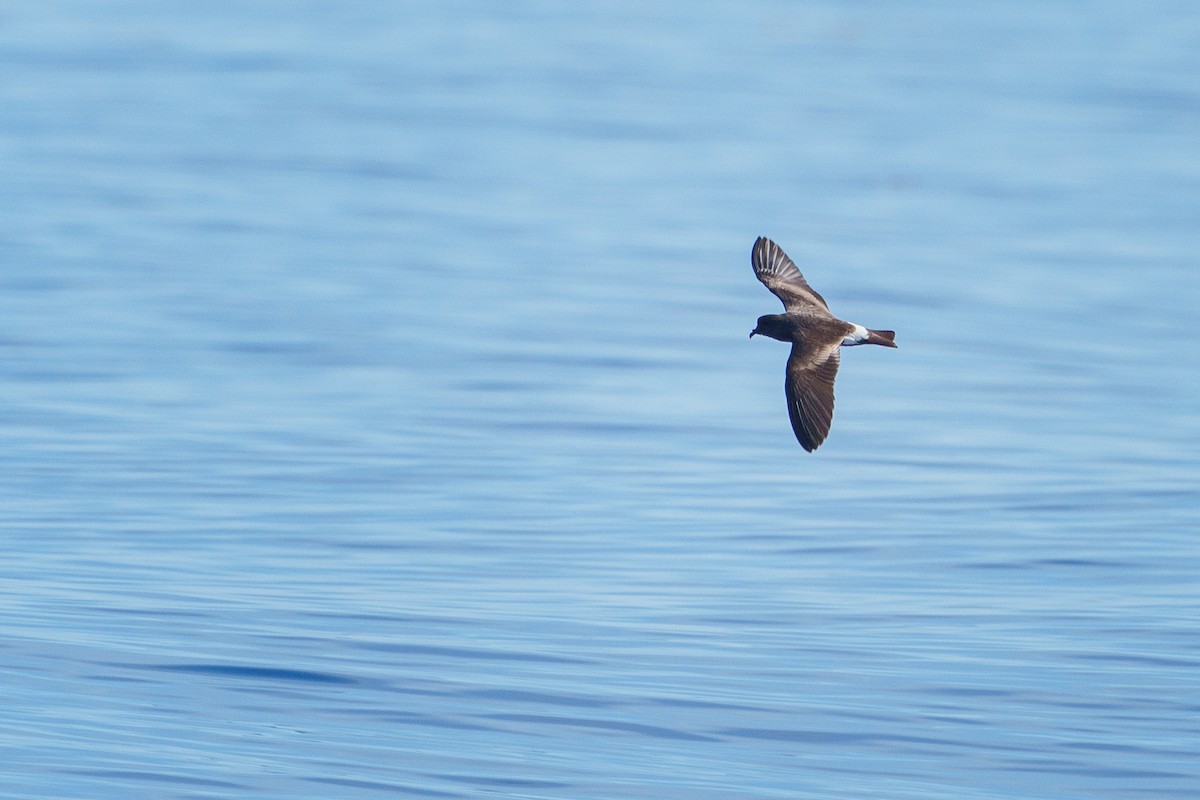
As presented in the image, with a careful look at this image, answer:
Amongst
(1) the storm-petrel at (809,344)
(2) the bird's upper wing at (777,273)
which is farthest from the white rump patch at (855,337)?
(2) the bird's upper wing at (777,273)

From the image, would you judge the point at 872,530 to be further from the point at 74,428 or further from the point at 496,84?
the point at 496,84

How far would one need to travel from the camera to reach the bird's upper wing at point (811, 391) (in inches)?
314

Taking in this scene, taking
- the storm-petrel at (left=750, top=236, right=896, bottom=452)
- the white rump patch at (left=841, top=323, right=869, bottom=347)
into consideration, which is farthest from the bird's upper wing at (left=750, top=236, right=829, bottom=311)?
the white rump patch at (left=841, top=323, right=869, bottom=347)

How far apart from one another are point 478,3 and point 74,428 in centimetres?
2584

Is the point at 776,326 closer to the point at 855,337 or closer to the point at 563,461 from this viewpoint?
the point at 855,337

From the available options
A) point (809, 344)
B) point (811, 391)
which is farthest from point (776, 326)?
point (811, 391)

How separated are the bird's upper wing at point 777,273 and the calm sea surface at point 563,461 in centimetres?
154

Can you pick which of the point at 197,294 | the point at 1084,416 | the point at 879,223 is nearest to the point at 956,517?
the point at 1084,416

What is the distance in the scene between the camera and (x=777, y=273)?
979cm

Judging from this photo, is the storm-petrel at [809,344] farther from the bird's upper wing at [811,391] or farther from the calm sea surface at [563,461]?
the calm sea surface at [563,461]

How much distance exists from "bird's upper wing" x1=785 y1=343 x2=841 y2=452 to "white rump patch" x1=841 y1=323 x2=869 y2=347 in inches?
2.2

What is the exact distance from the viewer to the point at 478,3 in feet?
123

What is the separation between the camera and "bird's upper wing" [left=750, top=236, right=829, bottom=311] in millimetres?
9602

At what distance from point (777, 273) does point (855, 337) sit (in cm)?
127
